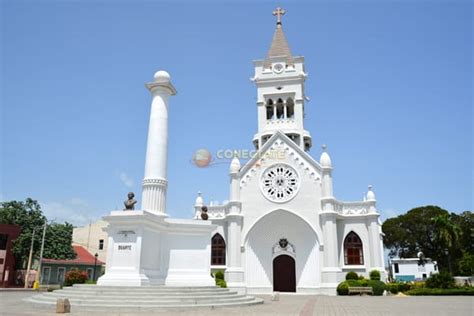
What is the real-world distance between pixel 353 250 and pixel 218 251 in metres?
11.3

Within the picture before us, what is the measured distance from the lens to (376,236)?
31.5 meters

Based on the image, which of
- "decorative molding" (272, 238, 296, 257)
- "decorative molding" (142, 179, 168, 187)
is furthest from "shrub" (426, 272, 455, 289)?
"decorative molding" (142, 179, 168, 187)

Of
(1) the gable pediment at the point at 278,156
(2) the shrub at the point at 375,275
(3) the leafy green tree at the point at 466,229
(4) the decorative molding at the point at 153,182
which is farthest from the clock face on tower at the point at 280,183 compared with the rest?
(3) the leafy green tree at the point at 466,229

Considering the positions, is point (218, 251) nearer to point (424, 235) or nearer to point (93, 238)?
point (93, 238)

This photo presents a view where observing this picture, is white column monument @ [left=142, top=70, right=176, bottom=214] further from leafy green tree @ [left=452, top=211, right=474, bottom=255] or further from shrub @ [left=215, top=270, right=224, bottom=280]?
leafy green tree @ [left=452, top=211, right=474, bottom=255]

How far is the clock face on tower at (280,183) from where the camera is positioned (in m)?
33.8

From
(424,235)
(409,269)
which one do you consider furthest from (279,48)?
(409,269)

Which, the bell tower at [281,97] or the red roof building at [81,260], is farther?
the red roof building at [81,260]

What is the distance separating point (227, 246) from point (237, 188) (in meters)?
5.03

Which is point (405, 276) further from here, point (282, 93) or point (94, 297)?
point (94, 297)

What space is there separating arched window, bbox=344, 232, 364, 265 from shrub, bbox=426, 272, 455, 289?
5103 mm

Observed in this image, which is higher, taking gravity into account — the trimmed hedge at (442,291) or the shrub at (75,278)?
the shrub at (75,278)

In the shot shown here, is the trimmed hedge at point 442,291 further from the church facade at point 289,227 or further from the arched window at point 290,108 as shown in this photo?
the arched window at point 290,108

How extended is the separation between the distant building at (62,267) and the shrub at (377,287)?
89.0ft
